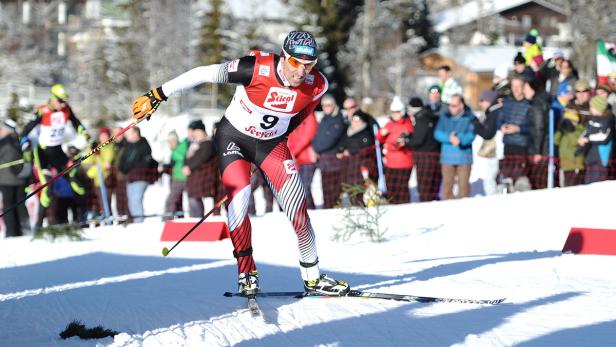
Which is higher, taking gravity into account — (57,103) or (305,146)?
(57,103)

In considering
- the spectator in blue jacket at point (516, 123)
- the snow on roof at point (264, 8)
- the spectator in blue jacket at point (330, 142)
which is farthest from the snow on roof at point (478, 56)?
the spectator in blue jacket at point (516, 123)

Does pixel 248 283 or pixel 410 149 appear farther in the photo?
pixel 410 149

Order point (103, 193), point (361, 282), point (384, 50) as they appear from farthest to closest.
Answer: point (384, 50) < point (103, 193) < point (361, 282)

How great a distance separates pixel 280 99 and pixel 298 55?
1.32 ft

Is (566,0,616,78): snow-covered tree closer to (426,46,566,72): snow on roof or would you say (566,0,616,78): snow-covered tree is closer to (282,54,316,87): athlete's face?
(426,46,566,72): snow on roof

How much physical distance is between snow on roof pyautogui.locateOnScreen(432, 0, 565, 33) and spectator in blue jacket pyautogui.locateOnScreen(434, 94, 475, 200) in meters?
53.4

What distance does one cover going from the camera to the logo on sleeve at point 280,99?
677 centimetres

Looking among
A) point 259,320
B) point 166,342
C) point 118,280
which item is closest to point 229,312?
point 259,320

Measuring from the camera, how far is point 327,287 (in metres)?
7.01

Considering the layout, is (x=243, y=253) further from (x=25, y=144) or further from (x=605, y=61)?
(x=605, y=61)

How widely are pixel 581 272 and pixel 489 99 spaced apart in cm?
576

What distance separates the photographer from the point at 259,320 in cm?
626

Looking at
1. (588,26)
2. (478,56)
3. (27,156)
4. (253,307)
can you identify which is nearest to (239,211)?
(253,307)

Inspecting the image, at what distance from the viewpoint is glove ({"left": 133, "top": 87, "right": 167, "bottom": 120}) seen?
6.73m
